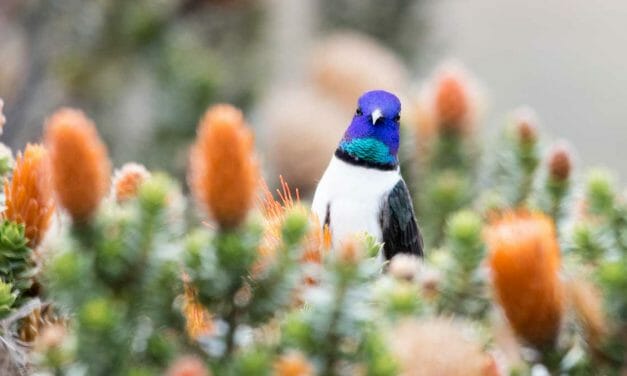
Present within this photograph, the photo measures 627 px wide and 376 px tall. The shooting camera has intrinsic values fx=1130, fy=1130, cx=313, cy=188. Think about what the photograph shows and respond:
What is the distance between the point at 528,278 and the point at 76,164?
0.32 metres

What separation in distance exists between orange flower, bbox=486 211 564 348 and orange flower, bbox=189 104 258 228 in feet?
0.60

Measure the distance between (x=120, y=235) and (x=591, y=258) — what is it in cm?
40

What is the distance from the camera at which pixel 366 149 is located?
1312mm

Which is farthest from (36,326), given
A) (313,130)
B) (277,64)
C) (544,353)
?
(277,64)

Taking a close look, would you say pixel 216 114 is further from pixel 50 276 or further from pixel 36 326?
pixel 36 326

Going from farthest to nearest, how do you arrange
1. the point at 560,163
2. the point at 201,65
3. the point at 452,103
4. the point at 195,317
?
the point at 201,65 → the point at 452,103 → the point at 560,163 → the point at 195,317

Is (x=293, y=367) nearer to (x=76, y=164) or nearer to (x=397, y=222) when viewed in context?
(x=76, y=164)

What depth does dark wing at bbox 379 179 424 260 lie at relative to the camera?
135 cm

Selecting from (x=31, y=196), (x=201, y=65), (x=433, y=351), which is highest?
(x=201, y=65)

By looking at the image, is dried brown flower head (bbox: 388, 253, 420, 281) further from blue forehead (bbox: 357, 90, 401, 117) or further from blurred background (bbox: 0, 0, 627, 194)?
blurred background (bbox: 0, 0, 627, 194)

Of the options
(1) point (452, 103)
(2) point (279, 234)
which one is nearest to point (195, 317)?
(2) point (279, 234)

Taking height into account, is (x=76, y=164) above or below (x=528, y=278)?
above

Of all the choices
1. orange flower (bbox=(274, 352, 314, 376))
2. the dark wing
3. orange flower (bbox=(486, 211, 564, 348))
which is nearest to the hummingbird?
the dark wing

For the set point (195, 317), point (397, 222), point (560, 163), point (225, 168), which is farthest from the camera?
point (397, 222)
